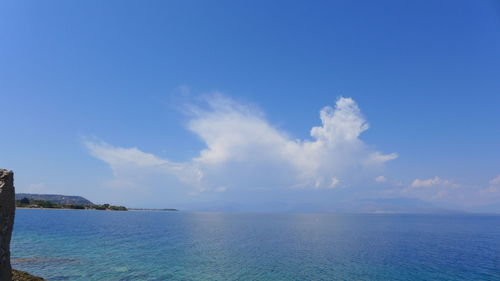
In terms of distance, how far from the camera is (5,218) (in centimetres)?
1488

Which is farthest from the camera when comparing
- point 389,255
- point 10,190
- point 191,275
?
point 389,255

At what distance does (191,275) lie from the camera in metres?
43.6

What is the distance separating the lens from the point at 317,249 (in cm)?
7188

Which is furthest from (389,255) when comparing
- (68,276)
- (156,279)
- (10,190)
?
(10,190)

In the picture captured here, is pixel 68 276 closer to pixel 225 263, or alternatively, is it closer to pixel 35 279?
pixel 35 279

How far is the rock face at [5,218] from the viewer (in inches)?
575

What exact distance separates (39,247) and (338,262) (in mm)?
61419

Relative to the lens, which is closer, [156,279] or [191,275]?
[156,279]

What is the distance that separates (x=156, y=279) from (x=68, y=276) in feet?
38.9

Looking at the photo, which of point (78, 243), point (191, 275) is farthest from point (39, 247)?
point (191, 275)

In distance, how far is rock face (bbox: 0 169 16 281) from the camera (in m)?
14.6

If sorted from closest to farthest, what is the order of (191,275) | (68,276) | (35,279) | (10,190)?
(10,190) < (35,279) < (68,276) < (191,275)

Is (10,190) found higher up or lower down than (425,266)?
higher up

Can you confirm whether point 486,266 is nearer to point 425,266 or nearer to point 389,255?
point 425,266
